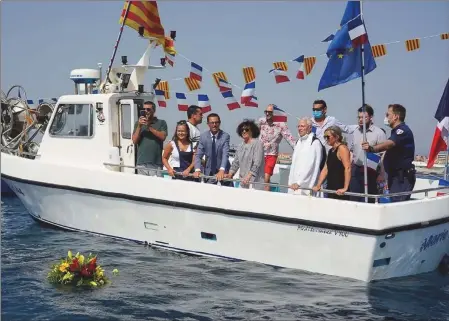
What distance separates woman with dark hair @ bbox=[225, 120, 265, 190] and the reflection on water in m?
1.18

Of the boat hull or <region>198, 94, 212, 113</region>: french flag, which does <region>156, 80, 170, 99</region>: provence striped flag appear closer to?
<region>198, 94, 212, 113</region>: french flag

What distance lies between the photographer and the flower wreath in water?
7.03 meters

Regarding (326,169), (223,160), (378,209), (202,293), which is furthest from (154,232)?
(378,209)

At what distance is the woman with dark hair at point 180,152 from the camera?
28.7 feet

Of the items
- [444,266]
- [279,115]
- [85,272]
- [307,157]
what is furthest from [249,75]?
[85,272]

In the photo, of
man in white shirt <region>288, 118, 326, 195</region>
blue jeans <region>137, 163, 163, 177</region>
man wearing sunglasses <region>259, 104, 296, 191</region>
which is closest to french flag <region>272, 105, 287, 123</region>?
man wearing sunglasses <region>259, 104, 296, 191</region>

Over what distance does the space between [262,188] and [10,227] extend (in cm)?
545

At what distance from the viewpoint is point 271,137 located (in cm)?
881

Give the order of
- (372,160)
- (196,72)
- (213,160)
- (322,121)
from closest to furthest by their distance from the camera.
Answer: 1. (372,160)
2. (322,121)
3. (213,160)
4. (196,72)

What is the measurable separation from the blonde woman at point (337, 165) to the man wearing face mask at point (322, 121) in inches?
28.1

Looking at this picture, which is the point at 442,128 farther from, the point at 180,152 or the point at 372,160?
the point at 180,152

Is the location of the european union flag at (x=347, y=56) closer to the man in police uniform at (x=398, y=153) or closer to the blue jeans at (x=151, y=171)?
the man in police uniform at (x=398, y=153)

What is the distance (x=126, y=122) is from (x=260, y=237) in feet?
10.9

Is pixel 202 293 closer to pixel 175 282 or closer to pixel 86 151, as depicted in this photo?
pixel 175 282
